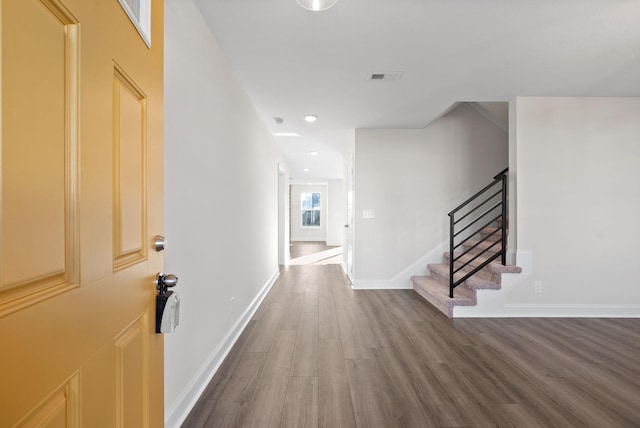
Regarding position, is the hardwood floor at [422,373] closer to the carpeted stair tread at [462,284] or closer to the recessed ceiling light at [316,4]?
the carpeted stair tread at [462,284]

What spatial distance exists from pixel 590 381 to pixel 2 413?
2859 mm

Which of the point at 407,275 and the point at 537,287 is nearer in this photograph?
the point at 537,287

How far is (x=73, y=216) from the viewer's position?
A: 523 mm

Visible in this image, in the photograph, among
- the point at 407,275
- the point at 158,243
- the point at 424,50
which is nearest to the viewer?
the point at 158,243

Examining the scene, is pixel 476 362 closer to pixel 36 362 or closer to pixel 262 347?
pixel 262 347

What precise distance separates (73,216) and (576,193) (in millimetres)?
4304

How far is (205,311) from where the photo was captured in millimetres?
1957

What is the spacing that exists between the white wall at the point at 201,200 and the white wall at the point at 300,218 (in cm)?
889

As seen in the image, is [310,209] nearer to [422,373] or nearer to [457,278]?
[457,278]

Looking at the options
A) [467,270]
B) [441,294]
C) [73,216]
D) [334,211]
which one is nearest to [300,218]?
[334,211]

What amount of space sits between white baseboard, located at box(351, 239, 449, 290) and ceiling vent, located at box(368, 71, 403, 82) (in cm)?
267

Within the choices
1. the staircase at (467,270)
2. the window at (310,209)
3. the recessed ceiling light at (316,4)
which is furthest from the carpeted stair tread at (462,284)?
the window at (310,209)

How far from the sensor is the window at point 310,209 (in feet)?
39.7

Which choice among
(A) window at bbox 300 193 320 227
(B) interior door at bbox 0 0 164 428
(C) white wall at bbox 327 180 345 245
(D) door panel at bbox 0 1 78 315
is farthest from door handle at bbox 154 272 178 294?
(A) window at bbox 300 193 320 227
